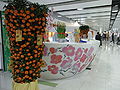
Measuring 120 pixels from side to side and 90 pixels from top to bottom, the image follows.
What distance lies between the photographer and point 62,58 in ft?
8.54

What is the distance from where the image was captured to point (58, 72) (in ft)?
8.98

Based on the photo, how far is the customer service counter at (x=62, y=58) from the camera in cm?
252

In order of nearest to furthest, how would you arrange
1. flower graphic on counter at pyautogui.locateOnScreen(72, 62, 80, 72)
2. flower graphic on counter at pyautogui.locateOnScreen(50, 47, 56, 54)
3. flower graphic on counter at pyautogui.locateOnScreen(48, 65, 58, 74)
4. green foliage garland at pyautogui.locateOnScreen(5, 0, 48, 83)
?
green foliage garland at pyautogui.locateOnScreen(5, 0, 48, 83) → flower graphic on counter at pyautogui.locateOnScreen(50, 47, 56, 54) → flower graphic on counter at pyautogui.locateOnScreen(48, 65, 58, 74) → flower graphic on counter at pyautogui.locateOnScreen(72, 62, 80, 72)

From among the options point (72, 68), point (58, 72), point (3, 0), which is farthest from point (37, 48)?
point (3, 0)

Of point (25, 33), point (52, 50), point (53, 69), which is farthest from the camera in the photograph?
point (53, 69)

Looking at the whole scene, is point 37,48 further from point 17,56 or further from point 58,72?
point 58,72

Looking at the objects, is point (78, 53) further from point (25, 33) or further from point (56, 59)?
point (25, 33)

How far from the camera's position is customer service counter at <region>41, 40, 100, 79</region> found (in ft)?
8.28

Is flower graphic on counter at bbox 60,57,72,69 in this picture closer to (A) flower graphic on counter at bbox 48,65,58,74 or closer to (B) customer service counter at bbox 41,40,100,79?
(B) customer service counter at bbox 41,40,100,79

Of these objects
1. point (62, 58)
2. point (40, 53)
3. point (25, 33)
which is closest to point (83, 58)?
point (62, 58)

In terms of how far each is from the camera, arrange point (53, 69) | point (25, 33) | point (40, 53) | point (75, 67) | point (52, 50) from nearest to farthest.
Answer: point (25, 33) → point (40, 53) → point (52, 50) → point (53, 69) → point (75, 67)

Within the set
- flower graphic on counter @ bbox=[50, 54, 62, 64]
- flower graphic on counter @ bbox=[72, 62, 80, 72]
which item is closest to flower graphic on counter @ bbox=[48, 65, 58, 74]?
flower graphic on counter @ bbox=[50, 54, 62, 64]

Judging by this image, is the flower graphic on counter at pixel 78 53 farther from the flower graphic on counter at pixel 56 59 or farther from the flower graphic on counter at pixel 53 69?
the flower graphic on counter at pixel 53 69

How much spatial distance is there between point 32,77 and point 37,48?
516 mm
